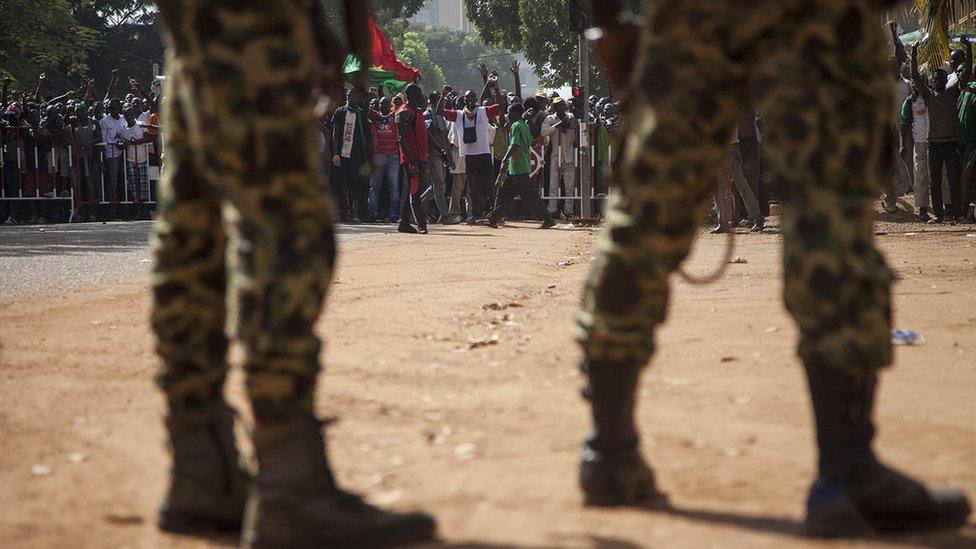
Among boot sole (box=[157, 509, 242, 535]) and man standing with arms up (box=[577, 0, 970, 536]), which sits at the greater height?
man standing with arms up (box=[577, 0, 970, 536])

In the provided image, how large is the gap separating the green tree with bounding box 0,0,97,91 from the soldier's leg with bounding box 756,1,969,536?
36.3 meters

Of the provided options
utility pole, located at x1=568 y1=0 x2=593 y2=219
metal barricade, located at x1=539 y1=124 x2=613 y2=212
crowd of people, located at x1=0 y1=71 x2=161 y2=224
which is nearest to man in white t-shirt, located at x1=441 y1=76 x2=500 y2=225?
metal barricade, located at x1=539 y1=124 x2=613 y2=212

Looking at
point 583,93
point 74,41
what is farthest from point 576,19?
point 74,41

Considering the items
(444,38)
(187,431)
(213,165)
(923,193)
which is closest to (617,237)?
(213,165)

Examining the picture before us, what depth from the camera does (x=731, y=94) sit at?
239 centimetres

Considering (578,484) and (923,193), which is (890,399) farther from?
(923,193)

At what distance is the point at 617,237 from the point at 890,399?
156 cm

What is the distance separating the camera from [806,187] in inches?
88.7

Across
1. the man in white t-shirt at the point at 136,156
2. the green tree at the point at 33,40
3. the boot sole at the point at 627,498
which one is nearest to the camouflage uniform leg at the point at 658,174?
the boot sole at the point at 627,498

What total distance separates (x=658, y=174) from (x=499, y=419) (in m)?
1.29

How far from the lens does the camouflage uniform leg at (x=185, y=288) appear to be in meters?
2.45

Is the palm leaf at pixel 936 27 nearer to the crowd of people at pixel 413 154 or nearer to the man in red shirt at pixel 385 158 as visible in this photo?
the crowd of people at pixel 413 154

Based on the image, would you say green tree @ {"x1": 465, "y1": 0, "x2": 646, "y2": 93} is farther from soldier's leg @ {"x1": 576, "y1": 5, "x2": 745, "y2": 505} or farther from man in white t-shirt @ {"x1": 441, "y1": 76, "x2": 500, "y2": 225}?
soldier's leg @ {"x1": 576, "y1": 5, "x2": 745, "y2": 505}

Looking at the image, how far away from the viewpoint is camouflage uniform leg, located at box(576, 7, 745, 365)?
2.34 meters
